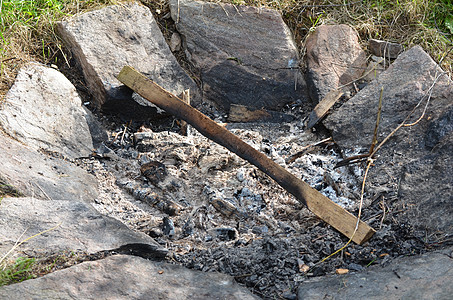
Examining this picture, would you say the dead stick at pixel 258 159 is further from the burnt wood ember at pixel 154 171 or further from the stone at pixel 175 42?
the stone at pixel 175 42

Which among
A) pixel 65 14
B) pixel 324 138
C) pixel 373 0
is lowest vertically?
pixel 324 138

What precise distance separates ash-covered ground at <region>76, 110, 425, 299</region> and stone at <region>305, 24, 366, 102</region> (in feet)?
1.38

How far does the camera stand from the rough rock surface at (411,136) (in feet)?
8.17

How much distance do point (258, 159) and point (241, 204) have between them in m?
0.31

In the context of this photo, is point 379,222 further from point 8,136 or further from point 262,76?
point 8,136

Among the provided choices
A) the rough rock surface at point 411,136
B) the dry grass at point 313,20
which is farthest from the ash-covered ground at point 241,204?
the dry grass at point 313,20

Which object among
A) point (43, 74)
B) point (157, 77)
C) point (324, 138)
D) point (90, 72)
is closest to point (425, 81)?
point (324, 138)

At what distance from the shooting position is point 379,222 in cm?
252

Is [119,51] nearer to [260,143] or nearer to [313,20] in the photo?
[260,143]

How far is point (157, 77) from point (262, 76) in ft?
3.00

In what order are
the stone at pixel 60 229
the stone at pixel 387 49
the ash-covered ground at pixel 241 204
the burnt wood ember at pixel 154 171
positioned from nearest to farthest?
the stone at pixel 60 229, the ash-covered ground at pixel 241 204, the burnt wood ember at pixel 154 171, the stone at pixel 387 49

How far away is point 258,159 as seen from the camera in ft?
9.19

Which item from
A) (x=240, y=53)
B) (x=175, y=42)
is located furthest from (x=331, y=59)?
(x=175, y=42)

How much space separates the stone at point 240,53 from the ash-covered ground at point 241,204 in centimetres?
32
